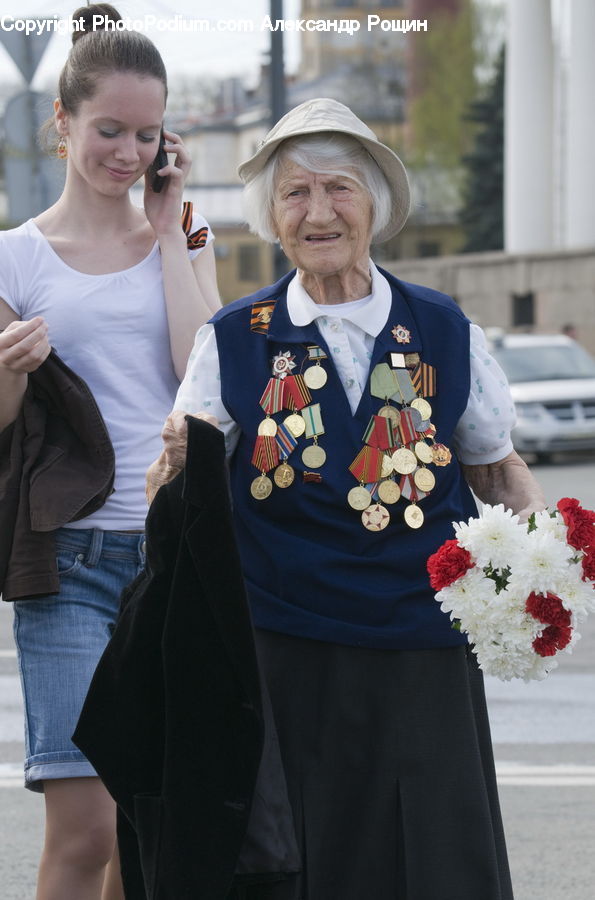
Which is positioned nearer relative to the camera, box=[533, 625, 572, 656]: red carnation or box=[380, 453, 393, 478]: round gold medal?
box=[533, 625, 572, 656]: red carnation

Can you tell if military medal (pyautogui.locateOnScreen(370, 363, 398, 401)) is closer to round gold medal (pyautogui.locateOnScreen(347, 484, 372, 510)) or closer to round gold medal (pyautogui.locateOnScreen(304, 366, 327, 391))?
round gold medal (pyautogui.locateOnScreen(304, 366, 327, 391))

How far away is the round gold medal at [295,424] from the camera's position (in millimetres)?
2984

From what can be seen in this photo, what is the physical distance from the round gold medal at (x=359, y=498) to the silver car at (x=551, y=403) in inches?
621

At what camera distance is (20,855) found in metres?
5.03

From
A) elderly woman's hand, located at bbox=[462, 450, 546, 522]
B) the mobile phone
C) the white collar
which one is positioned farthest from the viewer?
the mobile phone

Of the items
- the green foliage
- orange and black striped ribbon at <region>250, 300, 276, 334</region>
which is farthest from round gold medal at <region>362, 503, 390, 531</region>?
the green foliage

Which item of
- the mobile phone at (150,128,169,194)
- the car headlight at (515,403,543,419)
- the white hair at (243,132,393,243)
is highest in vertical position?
the mobile phone at (150,128,169,194)

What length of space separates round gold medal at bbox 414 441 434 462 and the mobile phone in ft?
3.29

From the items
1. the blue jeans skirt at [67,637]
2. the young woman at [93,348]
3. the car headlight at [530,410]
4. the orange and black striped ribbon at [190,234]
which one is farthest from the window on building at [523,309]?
the blue jeans skirt at [67,637]

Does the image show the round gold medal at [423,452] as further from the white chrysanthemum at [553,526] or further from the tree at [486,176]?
the tree at [486,176]

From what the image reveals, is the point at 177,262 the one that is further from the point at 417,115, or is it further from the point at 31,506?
the point at 417,115

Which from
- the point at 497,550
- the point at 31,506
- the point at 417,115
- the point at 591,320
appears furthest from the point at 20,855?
the point at 417,115

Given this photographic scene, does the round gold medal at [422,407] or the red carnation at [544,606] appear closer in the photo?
the red carnation at [544,606]

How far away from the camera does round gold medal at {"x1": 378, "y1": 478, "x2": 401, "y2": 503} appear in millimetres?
2951
